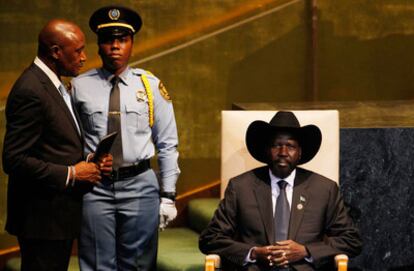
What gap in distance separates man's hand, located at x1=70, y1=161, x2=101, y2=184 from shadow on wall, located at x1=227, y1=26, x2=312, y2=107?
2.63 meters

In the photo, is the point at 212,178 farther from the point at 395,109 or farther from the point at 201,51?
the point at 395,109

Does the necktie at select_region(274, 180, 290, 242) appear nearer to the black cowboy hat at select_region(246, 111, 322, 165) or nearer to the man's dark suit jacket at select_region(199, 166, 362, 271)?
the man's dark suit jacket at select_region(199, 166, 362, 271)

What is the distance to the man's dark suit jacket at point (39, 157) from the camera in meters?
4.54

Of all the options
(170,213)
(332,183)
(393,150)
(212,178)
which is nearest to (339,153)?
(393,150)

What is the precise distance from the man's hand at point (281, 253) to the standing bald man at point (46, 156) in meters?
0.77

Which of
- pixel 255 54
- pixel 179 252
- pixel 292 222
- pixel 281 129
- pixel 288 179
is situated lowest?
pixel 179 252

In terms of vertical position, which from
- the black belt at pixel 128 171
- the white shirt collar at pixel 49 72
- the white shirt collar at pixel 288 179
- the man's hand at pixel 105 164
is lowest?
the white shirt collar at pixel 288 179

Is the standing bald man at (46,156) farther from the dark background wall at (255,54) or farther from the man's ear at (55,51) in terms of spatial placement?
the dark background wall at (255,54)

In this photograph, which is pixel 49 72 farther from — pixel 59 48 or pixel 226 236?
pixel 226 236

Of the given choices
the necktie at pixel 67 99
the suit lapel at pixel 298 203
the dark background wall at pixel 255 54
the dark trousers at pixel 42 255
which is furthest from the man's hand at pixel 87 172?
the dark background wall at pixel 255 54

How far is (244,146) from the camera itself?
543cm

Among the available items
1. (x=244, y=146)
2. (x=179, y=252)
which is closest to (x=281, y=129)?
(x=244, y=146)

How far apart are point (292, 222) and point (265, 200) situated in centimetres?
16

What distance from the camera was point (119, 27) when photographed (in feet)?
16.8
